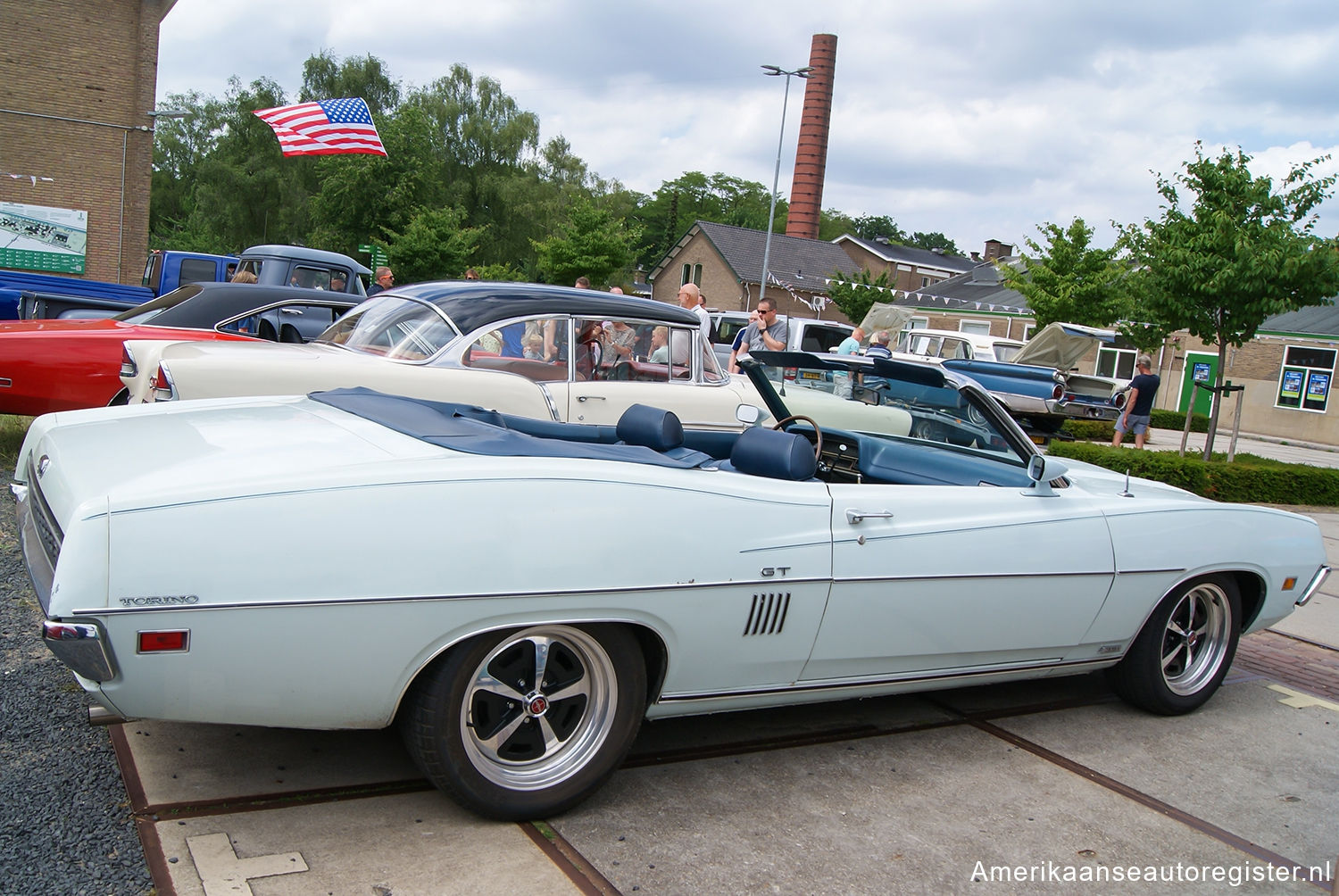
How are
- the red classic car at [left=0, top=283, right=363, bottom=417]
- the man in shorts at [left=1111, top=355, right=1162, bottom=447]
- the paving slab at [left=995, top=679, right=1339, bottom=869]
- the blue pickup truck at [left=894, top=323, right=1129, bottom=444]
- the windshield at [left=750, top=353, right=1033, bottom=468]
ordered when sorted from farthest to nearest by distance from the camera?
1. the blue pickup truck at [left=894, top=323, right=1129, bottom=444]
2. the man in shorts at [left=1111, top=355, right=1162, bottom=447]
3. the red classic car at [left=0, top=283, right=363, bottom=417]
4. the windshield at [left=750, top=353, right=1033, bottom=468]
5. the paving slab at [left=995, top=679, right=1339, bottom=869]

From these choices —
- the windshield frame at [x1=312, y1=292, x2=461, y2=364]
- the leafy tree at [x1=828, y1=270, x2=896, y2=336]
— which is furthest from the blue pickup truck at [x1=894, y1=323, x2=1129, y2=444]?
the leafy tree at [x1=828, y1=270, x2=896, y2=336]

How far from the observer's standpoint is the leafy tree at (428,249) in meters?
29.7

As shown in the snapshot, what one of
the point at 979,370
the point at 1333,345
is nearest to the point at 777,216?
the point at 1333,345

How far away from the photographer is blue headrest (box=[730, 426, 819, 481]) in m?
3.31

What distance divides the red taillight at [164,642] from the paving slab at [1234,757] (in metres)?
3.00

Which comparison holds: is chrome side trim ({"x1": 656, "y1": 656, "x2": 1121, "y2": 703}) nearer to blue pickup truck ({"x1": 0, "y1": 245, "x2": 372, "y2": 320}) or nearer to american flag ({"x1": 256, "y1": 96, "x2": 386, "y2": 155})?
blue pickup truck ({"x1": 0, "y1": 245, "x2": 372, "y2": 320})

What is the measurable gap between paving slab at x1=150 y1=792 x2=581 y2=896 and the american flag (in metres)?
16.9

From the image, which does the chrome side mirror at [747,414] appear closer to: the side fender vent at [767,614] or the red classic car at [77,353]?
the side fender vent at [767,614]

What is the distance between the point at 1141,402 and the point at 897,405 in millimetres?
12855

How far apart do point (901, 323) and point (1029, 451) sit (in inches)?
744

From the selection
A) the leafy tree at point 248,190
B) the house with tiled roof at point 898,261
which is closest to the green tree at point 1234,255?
the leafy tree at point 248,190

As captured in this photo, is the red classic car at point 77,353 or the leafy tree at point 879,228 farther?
the leafy tree at point 879,228

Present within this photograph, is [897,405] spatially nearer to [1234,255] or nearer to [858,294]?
[1234,255]

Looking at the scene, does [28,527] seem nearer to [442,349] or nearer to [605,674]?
[605,674]
